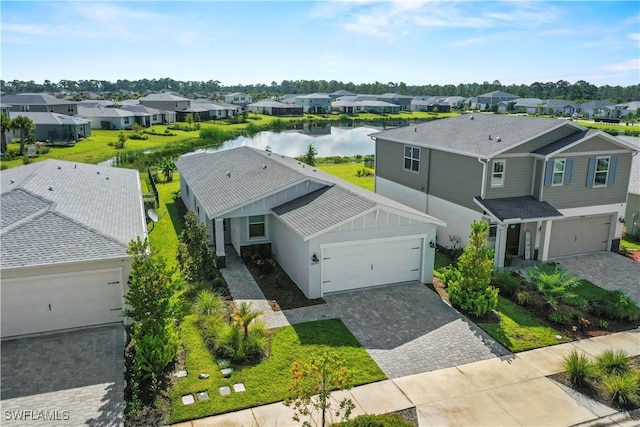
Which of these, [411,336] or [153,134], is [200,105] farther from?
[411,336]

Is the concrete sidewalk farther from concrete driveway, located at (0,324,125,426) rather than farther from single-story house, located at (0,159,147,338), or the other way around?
single-story house, located at (0,159,147,338)

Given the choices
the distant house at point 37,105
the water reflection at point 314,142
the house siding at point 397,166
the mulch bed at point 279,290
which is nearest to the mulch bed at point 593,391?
the mulch bed at point 279,290

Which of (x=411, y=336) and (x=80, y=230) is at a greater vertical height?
(x=80, y=230)

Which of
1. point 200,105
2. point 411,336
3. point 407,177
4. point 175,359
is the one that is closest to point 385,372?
point 411,336

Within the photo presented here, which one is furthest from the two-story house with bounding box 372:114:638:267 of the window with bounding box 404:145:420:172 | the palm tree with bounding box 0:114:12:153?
the palm tree with bounding box 0:114:12:153

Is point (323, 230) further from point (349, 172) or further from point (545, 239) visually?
point (349, 172)

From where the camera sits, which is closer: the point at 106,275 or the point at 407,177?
the point at 106,275
